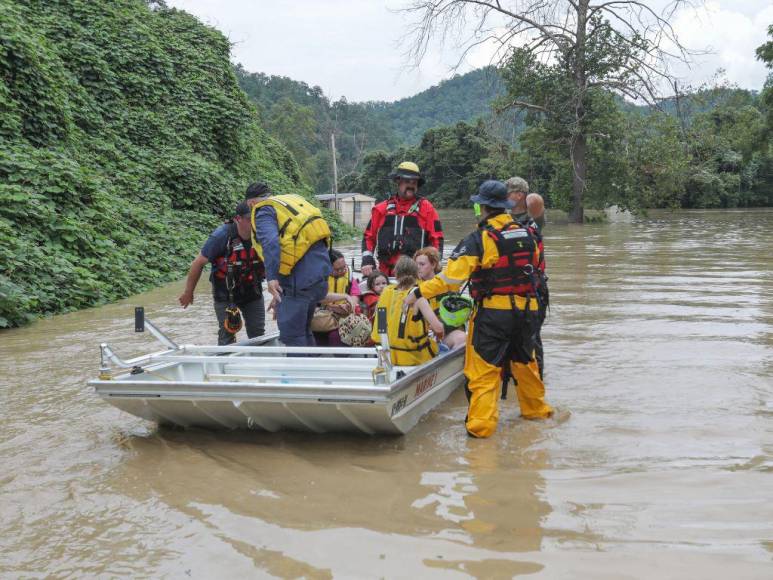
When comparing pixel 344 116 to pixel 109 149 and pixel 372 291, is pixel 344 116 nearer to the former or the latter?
pixel 109 149

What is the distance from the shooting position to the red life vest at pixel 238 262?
6.51 metres

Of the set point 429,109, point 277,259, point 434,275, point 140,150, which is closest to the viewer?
point 277,259

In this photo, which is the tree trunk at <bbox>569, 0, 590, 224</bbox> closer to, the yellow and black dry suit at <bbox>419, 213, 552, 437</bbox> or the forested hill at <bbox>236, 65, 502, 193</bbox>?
the forested hill at <bbox>236, 65, 502, 193</bbox>

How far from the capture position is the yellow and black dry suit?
5328 mm

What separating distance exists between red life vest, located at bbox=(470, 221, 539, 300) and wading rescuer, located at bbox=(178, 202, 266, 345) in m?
2.07

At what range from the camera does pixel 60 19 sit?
20266 millimetres

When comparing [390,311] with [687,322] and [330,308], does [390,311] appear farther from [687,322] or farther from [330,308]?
[687,322]

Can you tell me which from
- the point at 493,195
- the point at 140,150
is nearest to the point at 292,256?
the point at 493,195

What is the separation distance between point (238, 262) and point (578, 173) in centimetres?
2839

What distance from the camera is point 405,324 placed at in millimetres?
5969

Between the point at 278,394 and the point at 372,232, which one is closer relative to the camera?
the point at 278,394

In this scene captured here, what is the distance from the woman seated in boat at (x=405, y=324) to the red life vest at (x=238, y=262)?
1.23 meters

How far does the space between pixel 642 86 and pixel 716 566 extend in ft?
87.3

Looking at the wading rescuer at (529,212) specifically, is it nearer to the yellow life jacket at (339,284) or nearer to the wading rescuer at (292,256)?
the wading rescuer at (292,256)
